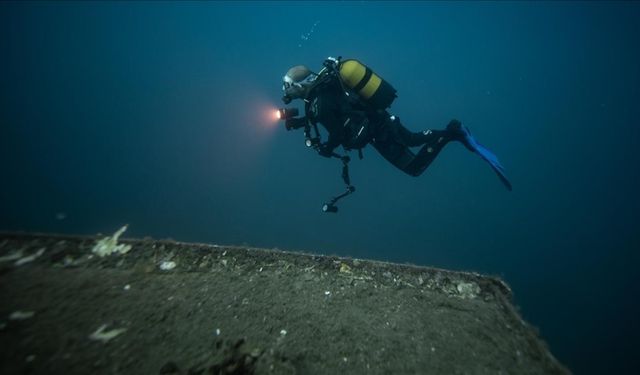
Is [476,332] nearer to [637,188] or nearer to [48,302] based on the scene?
[48,302]

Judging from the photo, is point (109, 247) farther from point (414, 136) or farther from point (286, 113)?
point (414, 136)

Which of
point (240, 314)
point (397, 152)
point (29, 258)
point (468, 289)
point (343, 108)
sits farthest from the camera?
point (397, 152)

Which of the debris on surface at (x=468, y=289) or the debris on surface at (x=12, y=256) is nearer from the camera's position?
the debris on surface at (x=12, y=256)

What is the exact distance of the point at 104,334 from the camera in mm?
2148

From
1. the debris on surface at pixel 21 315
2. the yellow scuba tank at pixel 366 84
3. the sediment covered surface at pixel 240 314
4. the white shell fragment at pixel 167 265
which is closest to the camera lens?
the sediment covered surface at pixel 240 314

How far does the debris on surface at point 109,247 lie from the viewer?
10.0ft

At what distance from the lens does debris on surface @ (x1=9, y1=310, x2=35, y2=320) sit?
7.17ft

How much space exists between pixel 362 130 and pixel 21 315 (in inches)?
204

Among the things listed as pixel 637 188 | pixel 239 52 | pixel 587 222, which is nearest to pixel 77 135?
pixel 239 52

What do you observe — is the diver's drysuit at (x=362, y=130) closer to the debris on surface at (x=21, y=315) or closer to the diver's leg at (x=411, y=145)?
the diver's leg at (x=411, y=145)

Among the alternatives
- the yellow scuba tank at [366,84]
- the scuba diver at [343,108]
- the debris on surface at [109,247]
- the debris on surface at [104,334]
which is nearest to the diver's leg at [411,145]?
the scuba diver at [343,108]

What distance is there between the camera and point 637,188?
48.8m

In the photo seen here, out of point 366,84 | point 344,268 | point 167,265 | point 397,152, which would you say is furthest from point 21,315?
point 397,152

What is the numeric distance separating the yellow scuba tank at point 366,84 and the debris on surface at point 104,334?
5.13m
